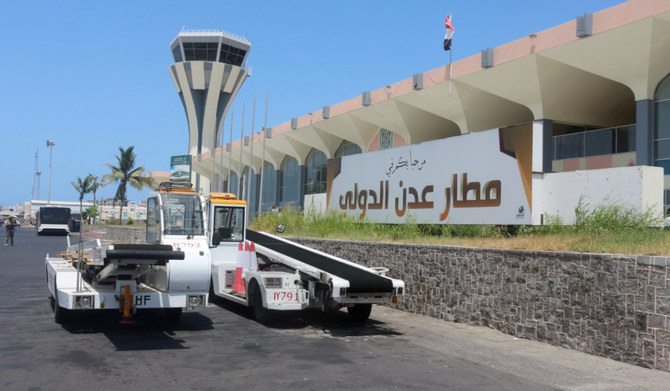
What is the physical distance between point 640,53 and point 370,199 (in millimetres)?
10888

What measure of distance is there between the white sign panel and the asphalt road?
5490mm

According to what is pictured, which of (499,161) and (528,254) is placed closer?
(528,254)

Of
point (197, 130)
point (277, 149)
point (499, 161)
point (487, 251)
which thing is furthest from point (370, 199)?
point (197, 130)

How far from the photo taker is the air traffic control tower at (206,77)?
74875 millimetres

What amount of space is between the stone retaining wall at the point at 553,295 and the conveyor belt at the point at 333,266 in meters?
1.86

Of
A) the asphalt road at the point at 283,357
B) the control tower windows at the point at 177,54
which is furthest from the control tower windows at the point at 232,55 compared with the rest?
the asphalt road at the point at 283,357

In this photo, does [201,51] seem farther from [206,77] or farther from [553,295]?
[553,295]

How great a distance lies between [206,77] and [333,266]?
6804 cm

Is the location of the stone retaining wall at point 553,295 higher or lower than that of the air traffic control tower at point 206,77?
lower

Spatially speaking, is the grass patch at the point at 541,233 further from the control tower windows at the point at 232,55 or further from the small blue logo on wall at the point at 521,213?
the control tower windows at the point at 232,55

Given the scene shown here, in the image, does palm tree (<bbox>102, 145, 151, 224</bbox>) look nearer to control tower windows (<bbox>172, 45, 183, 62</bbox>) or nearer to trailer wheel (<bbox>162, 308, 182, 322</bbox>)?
control tower windows (<bbox>172, 45, 183, 62</bbox>)

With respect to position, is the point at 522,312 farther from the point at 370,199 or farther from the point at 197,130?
the point at 197,130

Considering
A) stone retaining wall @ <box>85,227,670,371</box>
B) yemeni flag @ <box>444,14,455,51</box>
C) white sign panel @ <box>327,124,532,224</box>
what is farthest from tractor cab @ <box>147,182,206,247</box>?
yemeni flag @ <box>444,14,455,51</box>

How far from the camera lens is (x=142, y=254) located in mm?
9047
